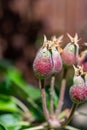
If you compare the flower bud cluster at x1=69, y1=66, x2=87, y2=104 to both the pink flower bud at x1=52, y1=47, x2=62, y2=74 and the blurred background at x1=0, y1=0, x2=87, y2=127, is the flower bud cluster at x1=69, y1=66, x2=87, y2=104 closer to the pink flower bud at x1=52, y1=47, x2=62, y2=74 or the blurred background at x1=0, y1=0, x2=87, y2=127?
the pink flower bud at x1=52, y1=47, x2=62, y2=74

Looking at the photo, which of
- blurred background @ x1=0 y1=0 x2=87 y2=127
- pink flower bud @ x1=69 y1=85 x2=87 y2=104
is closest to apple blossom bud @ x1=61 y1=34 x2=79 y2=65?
pink flower bud @ x1=69 y1=85 x2=87 y2=104

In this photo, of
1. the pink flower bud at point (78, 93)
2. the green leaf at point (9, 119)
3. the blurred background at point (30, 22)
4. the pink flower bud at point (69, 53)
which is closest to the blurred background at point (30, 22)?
the blurred background at point (30, 22)

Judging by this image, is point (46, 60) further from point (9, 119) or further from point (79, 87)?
point (9, 119)

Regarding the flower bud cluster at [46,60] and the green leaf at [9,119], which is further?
the green leaf at [9,119]

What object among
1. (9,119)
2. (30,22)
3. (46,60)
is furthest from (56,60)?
(30,22)

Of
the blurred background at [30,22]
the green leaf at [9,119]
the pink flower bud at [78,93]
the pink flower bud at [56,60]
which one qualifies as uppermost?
the blurred background at [30,22]

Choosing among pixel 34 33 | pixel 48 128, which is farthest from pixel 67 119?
pixel 34 33

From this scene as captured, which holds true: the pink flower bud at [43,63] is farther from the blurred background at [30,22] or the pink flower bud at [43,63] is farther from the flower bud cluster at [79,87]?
the blurred background at [30,22]
